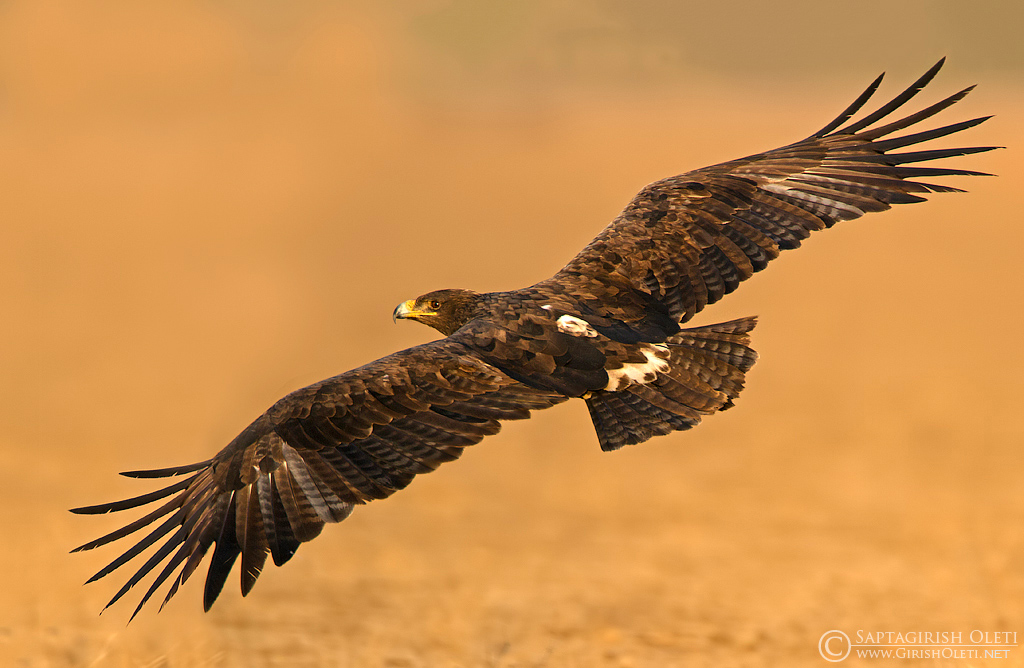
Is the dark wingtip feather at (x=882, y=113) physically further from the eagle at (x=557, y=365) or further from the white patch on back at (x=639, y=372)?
the white patch on back at (x=639, y=372)

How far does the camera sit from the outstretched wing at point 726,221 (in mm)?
8672

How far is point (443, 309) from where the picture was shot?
28.0 feet

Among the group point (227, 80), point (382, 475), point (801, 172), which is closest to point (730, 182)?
point (801, 172)

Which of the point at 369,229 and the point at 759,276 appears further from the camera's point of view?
the point at 369,229

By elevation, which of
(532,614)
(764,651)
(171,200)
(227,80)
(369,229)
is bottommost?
(764,651)

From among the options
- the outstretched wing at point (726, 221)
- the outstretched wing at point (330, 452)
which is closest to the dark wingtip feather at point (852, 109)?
the outstretched wing at point (726, 221)

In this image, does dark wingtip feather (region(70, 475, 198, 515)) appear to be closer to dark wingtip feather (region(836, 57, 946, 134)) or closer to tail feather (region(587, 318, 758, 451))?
tail feather (region(587, 318, 758, 451))

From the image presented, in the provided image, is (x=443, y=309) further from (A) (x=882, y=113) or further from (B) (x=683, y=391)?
(A) (x=882, y=113)

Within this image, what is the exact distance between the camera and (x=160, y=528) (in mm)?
6770

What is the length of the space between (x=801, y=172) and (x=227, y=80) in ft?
124

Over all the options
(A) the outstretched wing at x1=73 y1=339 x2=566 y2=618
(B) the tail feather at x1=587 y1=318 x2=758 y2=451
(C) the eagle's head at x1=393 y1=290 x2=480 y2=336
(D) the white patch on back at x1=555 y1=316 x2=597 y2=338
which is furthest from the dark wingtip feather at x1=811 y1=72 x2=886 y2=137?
(A) the outstretched wing at x1=73 y1=339 x2=566 y2=618

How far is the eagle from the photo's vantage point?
686 centimetres

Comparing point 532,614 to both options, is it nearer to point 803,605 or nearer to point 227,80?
point 803,605
